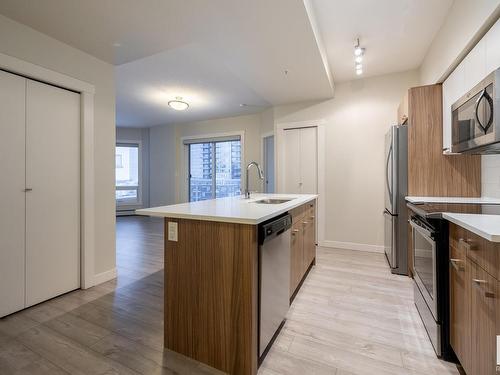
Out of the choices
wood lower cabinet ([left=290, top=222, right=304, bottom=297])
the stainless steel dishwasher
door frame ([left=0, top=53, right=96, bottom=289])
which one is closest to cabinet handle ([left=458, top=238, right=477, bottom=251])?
the stainless steel dishwasher

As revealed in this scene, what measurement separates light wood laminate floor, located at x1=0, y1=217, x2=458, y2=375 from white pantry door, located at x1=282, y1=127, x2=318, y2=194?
1.88 m

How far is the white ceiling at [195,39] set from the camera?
1887 mm

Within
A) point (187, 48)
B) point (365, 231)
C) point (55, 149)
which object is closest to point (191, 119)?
point (187, 48)

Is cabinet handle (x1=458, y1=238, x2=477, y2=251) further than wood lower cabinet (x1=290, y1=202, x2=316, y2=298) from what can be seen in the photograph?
No

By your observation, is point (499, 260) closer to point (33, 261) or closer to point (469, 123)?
point (469, 123)

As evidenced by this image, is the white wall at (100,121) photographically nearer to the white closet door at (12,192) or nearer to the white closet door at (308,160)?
the white closet door at (12,192)

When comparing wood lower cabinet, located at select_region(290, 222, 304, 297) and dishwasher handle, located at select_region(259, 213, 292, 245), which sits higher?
dishwasher handle, located at select_region(259, 213, 292, 245)

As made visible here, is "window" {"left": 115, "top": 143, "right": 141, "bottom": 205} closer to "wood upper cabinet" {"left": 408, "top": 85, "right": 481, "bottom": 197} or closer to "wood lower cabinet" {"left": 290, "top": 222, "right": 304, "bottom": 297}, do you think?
"wood lower cabinet" {"left": 290, "top": 222, "right": 304, "bottom": 297}

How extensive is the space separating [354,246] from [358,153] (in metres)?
1.49

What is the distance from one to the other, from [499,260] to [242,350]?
4.08ft

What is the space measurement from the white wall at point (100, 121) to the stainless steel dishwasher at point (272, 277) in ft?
6.71

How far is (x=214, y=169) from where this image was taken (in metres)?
6.68

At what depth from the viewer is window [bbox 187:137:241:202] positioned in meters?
6.44

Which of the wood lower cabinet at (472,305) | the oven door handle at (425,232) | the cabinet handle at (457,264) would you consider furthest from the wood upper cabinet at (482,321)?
the oven door handle at (425,232)
